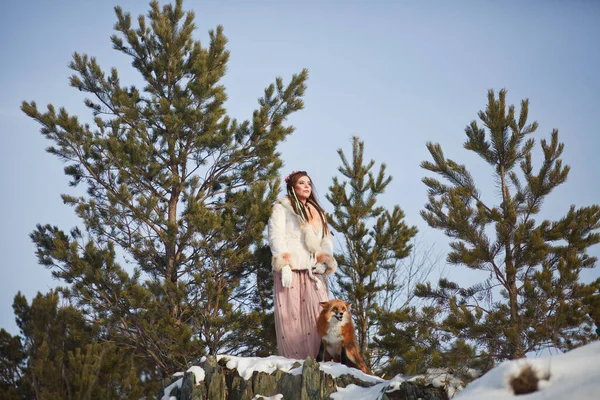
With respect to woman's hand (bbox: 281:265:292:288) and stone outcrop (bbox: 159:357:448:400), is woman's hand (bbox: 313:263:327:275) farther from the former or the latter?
stone outcrop (bbox: 159:357:448:400)

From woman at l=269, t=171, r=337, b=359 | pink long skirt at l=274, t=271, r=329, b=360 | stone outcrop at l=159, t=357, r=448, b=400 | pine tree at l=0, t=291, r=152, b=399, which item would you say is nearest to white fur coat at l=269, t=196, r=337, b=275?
woman at l=269, t=171, r=337, b=359

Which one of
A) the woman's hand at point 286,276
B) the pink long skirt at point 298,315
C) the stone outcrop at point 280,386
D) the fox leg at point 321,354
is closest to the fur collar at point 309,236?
the pink long skirt at point 298,315

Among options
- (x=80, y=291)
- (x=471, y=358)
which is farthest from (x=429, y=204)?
(x=80, y=291)

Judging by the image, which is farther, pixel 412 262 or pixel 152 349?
pixel 412 262

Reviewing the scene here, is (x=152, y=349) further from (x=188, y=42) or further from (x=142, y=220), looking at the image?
(x=188, y=42)

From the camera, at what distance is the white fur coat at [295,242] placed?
24.2 feet

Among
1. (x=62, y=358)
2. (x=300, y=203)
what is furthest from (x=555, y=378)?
(x=62, y=358)

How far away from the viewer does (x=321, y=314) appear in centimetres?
679

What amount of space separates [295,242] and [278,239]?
21 cm

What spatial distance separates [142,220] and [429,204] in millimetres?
4025

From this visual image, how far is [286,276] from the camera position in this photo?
7164mm

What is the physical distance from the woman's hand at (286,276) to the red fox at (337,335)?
1.80ft

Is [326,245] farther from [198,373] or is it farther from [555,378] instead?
[555,378]

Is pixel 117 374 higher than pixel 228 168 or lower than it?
lower
